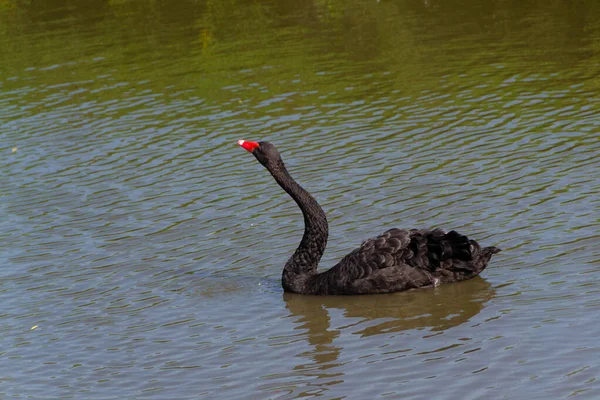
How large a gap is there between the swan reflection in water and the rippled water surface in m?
0.03

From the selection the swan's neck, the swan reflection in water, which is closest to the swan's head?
the swan's neck

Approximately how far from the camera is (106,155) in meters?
16.0

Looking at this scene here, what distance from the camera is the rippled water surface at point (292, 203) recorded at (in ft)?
28.8

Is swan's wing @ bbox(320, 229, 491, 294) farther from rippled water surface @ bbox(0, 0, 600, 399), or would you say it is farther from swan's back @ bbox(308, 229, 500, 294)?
rippled water surface @ bbox(0, 0, 600, 399)

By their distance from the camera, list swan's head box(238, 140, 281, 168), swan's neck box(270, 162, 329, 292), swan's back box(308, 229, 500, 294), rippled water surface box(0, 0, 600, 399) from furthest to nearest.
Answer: swan's head box(238, 140, 281, 168) < swan's neck box(270, 162, 329, 292) < swan's back box(308, 229, 500, 294) < rippled water surface box(0, 0, 600, 399)

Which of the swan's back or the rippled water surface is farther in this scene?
the swan's back

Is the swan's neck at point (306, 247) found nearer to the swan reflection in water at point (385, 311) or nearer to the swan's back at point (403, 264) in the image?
the swan reflection in water at point (385, 311)

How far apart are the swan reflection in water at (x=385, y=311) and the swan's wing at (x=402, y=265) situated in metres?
0.11

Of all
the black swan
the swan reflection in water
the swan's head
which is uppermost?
the swan's head

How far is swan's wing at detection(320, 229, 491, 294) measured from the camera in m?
10.3

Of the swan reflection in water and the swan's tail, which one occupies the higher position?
the swan's tail

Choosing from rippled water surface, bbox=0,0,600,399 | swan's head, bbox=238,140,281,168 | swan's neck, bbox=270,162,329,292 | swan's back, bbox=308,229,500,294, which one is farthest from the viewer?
swan's head, bbox=238,140,281,168

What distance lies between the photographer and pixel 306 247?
35.9 ft

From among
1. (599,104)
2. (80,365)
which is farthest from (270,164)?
(599,104)
